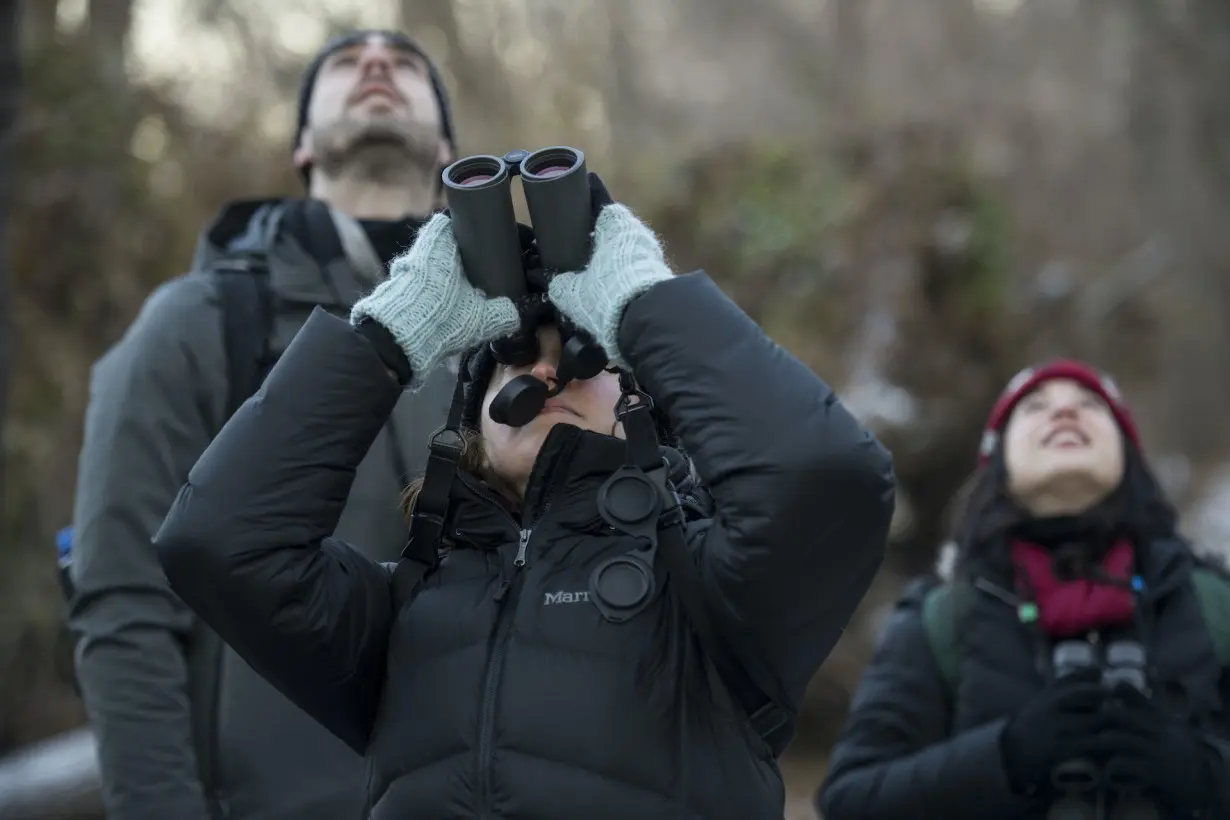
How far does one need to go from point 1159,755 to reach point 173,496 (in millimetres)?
2157

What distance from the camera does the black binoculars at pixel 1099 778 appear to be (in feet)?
11.0

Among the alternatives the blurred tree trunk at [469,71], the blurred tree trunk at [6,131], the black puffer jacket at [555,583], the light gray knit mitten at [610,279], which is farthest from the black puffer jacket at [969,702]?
the blurred tree trunk at [469,71]

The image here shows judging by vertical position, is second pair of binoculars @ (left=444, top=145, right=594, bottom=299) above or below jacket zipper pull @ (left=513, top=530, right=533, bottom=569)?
above

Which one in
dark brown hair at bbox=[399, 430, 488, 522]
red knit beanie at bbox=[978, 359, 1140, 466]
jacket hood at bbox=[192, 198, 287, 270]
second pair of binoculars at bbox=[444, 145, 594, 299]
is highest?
jacket hood at bbox=[192, 198, 287, 270]

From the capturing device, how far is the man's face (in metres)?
3.42

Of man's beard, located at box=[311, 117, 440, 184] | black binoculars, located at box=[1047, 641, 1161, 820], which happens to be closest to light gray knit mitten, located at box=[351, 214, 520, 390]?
man's beard, located at box=[311, 117, 440, 184]

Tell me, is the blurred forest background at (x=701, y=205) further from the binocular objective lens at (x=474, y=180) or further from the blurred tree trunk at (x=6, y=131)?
the binocular objective lens at (x=474, y=180)

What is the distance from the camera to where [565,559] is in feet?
7.16

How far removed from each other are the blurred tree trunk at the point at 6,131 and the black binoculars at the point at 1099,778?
3.56 m

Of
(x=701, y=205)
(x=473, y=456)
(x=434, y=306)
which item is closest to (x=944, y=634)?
(x=473, y=456)

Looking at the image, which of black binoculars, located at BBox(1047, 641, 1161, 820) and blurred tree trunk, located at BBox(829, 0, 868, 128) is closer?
black binoculars, located at BBox(1047, 641, 1161, 820)

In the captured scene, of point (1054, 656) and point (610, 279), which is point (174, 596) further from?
point (1054, 656)

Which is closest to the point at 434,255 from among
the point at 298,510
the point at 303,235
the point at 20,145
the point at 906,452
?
the point at 298,510

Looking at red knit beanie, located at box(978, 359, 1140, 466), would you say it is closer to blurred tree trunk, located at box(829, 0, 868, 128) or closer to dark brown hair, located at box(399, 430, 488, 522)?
dark brown hair, located at box(399, 430, 488, 522)
